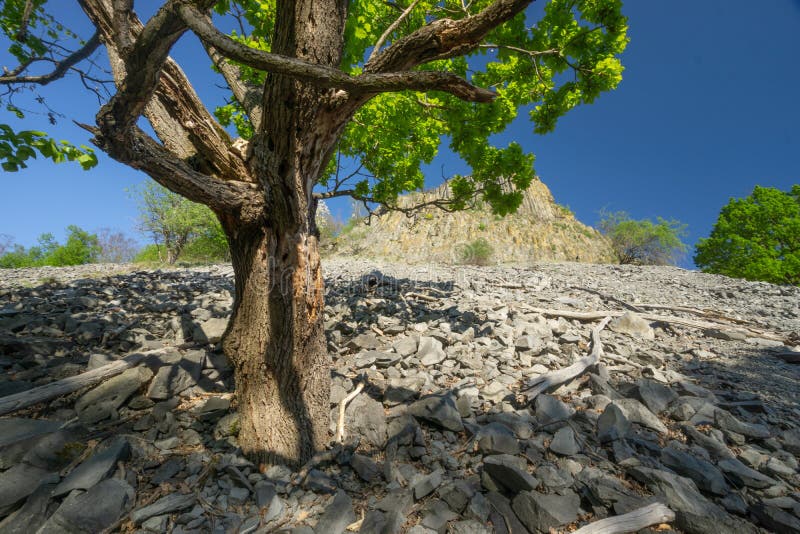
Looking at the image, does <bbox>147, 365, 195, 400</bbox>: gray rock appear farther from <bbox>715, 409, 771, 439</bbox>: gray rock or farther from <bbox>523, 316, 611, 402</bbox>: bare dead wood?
<bbox>715, 409, 771, 439</bbox>: gray rock

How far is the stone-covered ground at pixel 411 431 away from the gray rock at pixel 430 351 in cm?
3

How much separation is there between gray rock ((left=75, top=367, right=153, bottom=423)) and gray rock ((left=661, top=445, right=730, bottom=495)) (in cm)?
501

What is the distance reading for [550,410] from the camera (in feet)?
10.3

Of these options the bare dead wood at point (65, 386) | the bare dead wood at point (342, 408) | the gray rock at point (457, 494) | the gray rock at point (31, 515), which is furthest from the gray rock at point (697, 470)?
the bare dead wood at point (65, 386)

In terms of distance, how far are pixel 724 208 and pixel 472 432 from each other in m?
27.6

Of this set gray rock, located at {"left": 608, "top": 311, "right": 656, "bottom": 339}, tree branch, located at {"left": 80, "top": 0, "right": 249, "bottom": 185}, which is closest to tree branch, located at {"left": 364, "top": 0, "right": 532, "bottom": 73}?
tree branch, located at {"left": 80, "top": 0, "right": 249, "bottom": 185}

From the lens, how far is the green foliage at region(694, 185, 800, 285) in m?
16.8

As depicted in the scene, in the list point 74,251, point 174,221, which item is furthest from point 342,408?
point 74,251

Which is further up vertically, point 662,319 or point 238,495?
point 662,319

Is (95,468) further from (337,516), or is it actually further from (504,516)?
(504,516)

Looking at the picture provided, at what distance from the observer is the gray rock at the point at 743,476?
2.25m

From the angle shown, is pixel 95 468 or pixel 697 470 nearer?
pixel 95 468

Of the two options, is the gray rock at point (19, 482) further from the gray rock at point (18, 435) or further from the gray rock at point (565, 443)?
the gray rock at point (565, 443)

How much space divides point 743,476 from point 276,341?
3895 mm
